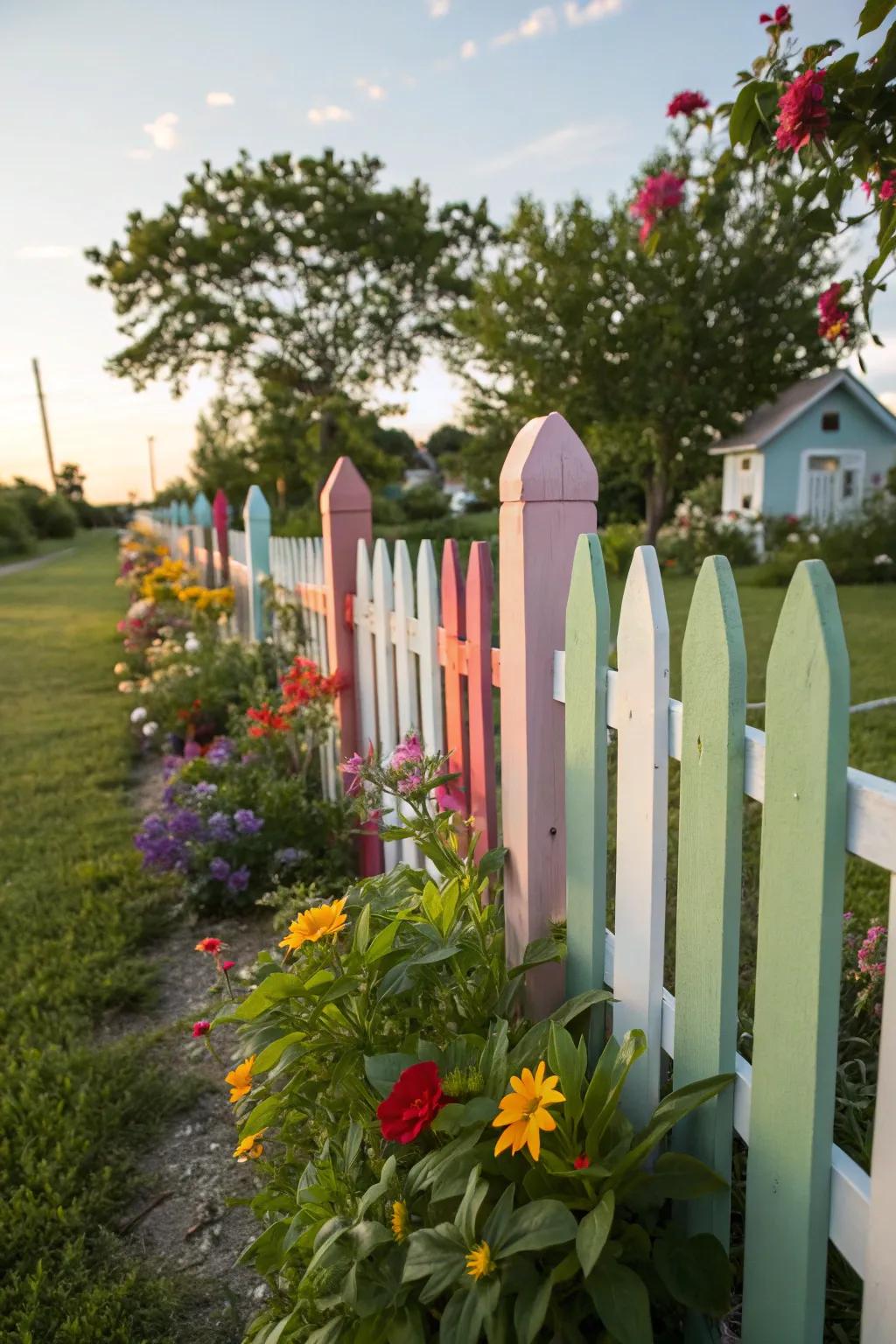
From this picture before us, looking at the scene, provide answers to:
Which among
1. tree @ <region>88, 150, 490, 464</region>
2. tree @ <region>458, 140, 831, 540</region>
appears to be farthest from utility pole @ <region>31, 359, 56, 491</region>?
tree @ <region>458, 140, 831, 540</region>

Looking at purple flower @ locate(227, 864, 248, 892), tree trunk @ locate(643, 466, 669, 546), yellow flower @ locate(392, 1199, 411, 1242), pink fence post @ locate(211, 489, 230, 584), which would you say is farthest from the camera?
tree trunk @ locate(643, 466, 669, 546)

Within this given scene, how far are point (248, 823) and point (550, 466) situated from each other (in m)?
2.24

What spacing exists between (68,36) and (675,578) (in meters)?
11.2

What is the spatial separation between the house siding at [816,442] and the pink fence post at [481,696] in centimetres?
2140

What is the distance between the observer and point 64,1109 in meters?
2.47

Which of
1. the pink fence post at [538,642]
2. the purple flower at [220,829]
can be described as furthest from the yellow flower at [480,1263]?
the purple flower at [220,829]

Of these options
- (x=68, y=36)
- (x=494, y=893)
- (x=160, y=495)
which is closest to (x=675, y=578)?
(x=68, y=36)

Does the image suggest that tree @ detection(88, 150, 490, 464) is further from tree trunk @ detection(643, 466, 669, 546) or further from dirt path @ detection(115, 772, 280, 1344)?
dirt path @ detection(115, 772, 280, 1344)

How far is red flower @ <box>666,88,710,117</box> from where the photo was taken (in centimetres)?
330

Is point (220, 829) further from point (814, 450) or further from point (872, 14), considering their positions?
point (814, 450)

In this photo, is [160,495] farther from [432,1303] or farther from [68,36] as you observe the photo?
[432,1303]

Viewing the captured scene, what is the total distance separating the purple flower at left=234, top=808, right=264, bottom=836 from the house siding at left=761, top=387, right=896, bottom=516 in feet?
67.8

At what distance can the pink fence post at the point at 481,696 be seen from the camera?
222cm

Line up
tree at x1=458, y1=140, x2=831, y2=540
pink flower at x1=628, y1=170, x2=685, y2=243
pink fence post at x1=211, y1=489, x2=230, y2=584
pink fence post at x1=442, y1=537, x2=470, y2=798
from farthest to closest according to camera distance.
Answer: tree at x1=458, y1=140, x2=831, y2=540 < pink fence post at x1=211, y1=489, x2=230, y2=584 < pink flower at x1=628, y1=170, x2=685, y2=243 < pink fence post at x1=442, y1=537, x2=470, y2=798
